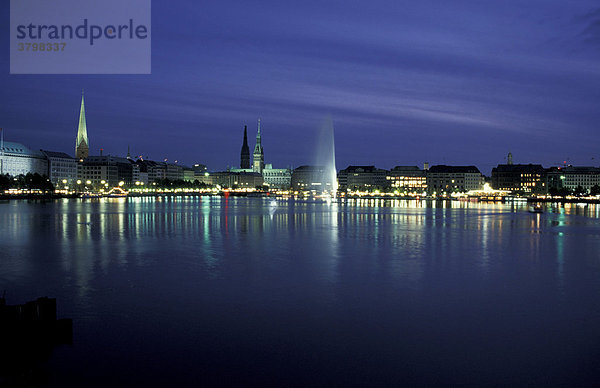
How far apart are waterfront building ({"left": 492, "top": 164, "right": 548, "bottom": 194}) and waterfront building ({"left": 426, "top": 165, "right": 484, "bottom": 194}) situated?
21.9ft

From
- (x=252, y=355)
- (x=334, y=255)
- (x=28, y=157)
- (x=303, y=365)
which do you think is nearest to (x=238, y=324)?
(x=252, y=355)

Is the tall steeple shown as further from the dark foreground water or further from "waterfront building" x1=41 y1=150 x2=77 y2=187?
the dark foreground water

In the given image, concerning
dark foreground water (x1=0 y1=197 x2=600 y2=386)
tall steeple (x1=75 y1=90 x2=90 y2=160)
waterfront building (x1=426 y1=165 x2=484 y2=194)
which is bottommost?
dark foreground water (x1=0 y1=197 x2=600 y2=386)

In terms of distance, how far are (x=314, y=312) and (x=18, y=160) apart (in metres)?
140

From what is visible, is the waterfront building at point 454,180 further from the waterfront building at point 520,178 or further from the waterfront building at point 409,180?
the waterfront building at point 520,178

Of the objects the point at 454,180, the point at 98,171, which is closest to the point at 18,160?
the point at 98,171

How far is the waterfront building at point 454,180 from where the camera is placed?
601 feet

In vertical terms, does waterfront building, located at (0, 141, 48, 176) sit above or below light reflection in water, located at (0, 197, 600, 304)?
above

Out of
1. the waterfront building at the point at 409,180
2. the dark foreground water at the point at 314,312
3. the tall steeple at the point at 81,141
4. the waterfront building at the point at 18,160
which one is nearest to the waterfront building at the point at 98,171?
the tall steeple at the point at 81,141

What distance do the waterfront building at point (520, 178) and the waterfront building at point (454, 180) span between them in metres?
6.67

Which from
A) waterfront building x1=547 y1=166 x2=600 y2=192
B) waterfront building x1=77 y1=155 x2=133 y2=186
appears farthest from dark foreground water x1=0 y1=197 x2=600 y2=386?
waterfront building x1=547 y1=166 x2=600 y2=192

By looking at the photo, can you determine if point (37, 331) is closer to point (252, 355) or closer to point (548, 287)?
point (252, 355)

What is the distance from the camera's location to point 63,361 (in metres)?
→ 9.66

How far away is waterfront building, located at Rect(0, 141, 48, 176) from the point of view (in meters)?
129
